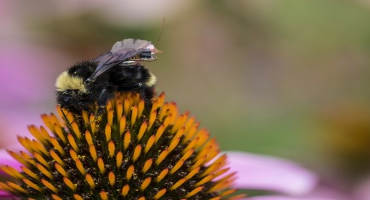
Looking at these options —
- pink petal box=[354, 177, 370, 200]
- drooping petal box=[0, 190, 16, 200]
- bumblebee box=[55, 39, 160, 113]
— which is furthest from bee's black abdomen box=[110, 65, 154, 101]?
pink petal box=[354, 177, 370, 200]

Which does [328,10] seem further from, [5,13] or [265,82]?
[5,13]

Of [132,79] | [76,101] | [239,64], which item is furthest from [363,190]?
[239,64]

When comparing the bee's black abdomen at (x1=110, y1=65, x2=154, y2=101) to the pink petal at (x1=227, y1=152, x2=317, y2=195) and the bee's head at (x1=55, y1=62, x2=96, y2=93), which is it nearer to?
the bee's head at (x1=55, y1=62, x2=96, y2=93)

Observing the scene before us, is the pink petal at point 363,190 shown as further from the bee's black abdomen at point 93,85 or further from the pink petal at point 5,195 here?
the pink petal at point 5,195

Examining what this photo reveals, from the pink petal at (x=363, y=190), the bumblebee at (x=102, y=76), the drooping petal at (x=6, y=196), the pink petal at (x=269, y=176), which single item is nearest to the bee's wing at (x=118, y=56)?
the bumblebee at (x=102, y=76)

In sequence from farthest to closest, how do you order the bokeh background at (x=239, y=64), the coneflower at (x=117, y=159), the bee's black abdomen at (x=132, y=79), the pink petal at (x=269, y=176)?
the bokeh background at (x=239, y=64) < the pink petal at (x=269, y=176) < the bee's black abdomen at (x=132, y=79) < the coneflower at (x=117, y=159)

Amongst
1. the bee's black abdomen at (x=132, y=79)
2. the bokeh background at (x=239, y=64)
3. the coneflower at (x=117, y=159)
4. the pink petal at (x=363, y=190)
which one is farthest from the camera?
the bokeh background at (x=239, y=64)

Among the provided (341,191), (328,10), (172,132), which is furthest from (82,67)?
(328,10)

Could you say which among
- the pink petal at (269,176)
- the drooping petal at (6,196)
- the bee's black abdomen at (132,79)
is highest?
the bee's black abdomen at (132,79)
